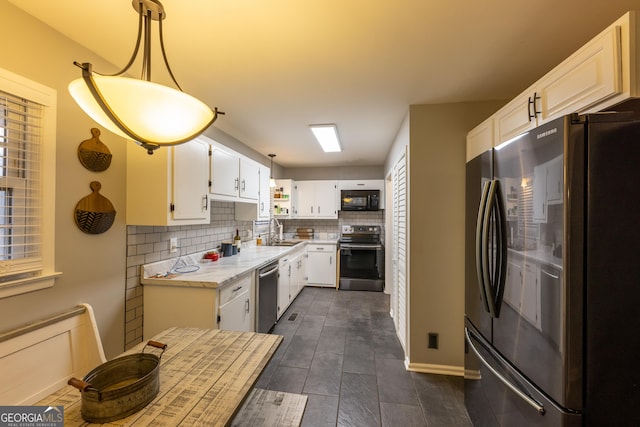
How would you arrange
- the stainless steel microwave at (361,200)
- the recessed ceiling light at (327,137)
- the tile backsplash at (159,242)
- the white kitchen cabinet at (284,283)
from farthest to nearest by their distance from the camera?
the stainless steel microwave at (361,200)
the white kitchen cabinet at (284,283)
the recessed ceiling light at (327,137)
the tile backsplash at (159,242)

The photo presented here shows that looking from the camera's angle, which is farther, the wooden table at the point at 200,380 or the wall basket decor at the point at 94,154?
the wall basket decor at the point at 94,154

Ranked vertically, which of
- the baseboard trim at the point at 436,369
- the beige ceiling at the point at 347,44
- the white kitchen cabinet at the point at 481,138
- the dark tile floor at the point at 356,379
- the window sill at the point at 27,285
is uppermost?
the beige ceiling at the point at 347,44

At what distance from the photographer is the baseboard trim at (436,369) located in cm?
230

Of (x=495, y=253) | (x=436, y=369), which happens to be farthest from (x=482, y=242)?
(x=436, y=369)

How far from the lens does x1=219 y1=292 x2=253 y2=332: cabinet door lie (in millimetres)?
2096

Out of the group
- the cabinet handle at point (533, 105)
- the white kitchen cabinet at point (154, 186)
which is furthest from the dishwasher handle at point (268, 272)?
the cabinet handle at point (533, 105)

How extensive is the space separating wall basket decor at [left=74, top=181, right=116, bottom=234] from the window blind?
0.20m

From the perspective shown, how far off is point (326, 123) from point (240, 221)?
1901mm

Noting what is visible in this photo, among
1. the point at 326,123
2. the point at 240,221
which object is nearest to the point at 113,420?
the point at 326,123

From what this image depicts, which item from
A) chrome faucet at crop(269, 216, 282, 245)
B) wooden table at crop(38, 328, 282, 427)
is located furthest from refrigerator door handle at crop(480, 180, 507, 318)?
chrome faucet at crop(269, 216, 282, 245)

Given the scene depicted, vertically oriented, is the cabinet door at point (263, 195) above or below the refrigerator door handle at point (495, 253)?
above

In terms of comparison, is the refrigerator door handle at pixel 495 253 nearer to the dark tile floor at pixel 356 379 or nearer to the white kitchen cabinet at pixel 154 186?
the dark tile floor at pixel 356 379

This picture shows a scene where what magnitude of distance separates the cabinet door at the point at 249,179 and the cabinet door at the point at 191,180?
0.71 meters

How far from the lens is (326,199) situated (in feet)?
17.3
